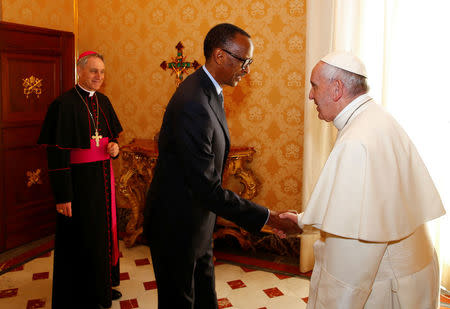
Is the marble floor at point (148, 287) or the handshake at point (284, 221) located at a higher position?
the handshake at point (284, 221)

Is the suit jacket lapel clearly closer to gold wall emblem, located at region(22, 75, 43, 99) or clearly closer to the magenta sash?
the magenta sash

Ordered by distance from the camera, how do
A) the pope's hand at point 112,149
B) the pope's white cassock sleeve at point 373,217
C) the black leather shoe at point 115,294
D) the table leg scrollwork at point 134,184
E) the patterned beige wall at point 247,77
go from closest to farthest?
the pope's white cassock sleeve at point 373,217 → the pope's hand at point 112,149 → the black leather shoe at point 115,294 → the patterned beige wall at point 247,77 → the table leg scrollwork at point 134,184

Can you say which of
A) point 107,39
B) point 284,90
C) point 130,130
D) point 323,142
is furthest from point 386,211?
point 107,39

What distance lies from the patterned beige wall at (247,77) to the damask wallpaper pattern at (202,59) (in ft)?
0.04

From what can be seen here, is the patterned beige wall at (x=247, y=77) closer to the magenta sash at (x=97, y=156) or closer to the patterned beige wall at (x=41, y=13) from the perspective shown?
the patterned beige wall at (x=41, y=13)

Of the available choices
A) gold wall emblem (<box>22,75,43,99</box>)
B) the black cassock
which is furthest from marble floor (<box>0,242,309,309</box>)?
gold wall emblem (<box>22,75,43,99</box>)

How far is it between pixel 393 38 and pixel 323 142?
1081 mm

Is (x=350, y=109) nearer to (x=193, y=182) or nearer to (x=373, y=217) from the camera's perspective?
(x=373, y=217)

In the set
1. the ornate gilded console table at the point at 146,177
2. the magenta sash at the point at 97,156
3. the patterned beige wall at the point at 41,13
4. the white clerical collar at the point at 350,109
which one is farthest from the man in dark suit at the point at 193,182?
the patterned beige wall at the point at 41,13

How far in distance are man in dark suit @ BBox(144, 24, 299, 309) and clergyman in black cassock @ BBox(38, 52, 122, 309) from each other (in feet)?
3.39

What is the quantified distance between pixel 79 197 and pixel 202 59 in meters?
2.37

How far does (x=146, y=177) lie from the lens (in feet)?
14.8

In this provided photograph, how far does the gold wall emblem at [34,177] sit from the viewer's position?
4.79 m

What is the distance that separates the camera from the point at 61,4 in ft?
17.1
